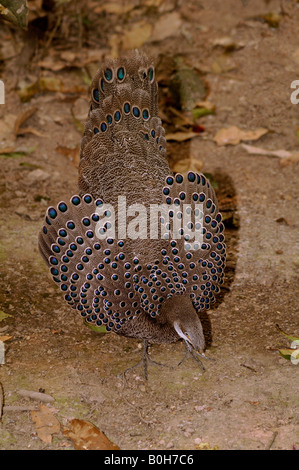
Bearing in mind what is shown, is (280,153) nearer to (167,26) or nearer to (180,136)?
(180,136)

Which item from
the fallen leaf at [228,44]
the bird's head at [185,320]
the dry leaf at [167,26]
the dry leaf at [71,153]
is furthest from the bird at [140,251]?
the dry leaf at [167,26]

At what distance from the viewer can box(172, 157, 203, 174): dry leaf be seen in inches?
275

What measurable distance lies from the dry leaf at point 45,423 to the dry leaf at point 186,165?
12.0 ft

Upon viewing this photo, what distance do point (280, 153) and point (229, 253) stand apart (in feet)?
6.44

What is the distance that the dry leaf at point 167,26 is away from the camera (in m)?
9.16

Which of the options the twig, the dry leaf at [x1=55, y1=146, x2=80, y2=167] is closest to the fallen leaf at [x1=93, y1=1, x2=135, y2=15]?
the dry leaf at [x1=55, y1=146, x2=80, y2=167]

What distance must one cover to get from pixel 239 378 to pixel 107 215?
149cm

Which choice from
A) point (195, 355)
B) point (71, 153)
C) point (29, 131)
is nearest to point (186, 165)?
point (71, 153)

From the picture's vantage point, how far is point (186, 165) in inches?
277

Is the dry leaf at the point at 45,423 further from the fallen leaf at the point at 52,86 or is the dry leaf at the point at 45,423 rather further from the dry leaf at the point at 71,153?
the fallen leaf at the point at 52,86

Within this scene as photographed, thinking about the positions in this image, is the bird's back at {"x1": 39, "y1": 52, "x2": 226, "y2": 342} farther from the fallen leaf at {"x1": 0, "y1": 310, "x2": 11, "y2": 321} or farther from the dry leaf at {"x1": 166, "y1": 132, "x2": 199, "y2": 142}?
the dry leaf at {"x1": 166, "y1": 132, "x2": 199, "y2": 142}

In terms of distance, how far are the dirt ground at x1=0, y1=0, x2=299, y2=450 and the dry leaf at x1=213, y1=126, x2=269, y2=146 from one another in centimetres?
8

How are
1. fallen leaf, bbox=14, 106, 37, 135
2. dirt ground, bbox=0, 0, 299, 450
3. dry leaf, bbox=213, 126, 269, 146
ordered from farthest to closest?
1. dry leaf, bbox=213, 126, 269, 146
2. fallen leaf, bbox=14, 106, 37, 135
3. dirt ground, bbox=0, 0, 299, 450

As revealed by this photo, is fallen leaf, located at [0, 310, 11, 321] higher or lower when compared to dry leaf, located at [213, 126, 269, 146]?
lower
